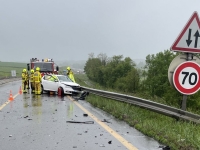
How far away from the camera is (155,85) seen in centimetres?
6162

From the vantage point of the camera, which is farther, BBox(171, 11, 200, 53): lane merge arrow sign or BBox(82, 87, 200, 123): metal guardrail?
BBox(82, 87, 200, 123): metal guardrail

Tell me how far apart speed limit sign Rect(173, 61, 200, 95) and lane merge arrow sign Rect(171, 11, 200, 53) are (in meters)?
0.33

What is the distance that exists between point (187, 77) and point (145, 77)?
70476mm

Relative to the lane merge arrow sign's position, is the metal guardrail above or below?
below

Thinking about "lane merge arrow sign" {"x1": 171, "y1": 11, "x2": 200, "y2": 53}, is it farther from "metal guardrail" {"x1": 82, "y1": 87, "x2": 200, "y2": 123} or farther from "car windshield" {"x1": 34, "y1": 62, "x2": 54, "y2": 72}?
"car windshield" {"x1": 34, "y1": 62, "x2": 54, "y2": 72}

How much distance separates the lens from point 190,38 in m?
5.98

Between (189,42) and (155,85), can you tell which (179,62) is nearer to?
(189,42)

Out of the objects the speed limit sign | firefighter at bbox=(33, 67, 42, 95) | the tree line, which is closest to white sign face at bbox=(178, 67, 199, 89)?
the speed limit sign

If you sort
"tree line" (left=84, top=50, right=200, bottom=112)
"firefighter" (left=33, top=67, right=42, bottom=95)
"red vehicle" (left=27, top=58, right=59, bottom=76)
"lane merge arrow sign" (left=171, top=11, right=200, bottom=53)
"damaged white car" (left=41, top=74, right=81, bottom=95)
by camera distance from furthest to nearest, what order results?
"tree line" (left=84, top=50, right=200, bottom=112)
"red vehicle" (left=27, top=58, right=59, bottom=76)
"firefighter" (left=33, top=67, right=42, bottom=95)
"damaged white car" (left=41, top=74, right=81, bottom=95)
"lane merge arrow sign" (left=171, top=11, right=200, bottom=53)

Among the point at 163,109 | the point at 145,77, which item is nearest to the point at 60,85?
the point at 163,109

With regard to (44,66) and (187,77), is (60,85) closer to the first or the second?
(44,66)

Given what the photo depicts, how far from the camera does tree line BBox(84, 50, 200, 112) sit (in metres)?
51.5

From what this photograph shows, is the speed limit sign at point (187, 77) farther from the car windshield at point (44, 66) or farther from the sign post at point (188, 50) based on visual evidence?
the car windshield at point (44, 66)

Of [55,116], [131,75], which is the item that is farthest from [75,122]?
[131,75]
